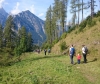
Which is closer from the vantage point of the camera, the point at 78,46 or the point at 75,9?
the point at 78,46

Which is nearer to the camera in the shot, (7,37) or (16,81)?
(16,81)

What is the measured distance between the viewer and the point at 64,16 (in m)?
69.8

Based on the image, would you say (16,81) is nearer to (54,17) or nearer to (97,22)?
(97,22)

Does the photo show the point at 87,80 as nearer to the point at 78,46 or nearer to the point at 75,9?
the point at 78,46

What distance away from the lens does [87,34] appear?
121 ft

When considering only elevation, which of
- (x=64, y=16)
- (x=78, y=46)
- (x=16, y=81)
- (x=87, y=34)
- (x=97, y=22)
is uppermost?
(x=64, y=16)

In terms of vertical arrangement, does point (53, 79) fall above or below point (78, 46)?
below

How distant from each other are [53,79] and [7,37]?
59.9 m

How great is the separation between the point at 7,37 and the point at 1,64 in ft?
152

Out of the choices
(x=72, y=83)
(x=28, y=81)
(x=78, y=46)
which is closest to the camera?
(x=72, y=83)

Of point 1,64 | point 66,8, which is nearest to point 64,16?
point 66,8

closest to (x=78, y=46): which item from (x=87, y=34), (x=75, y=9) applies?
(x=87, y=34)

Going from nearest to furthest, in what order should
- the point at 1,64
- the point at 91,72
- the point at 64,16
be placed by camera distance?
the point at 91,72
the point at 1,64
the point at 64,16

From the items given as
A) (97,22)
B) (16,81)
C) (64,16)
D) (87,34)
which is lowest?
(16,81)
